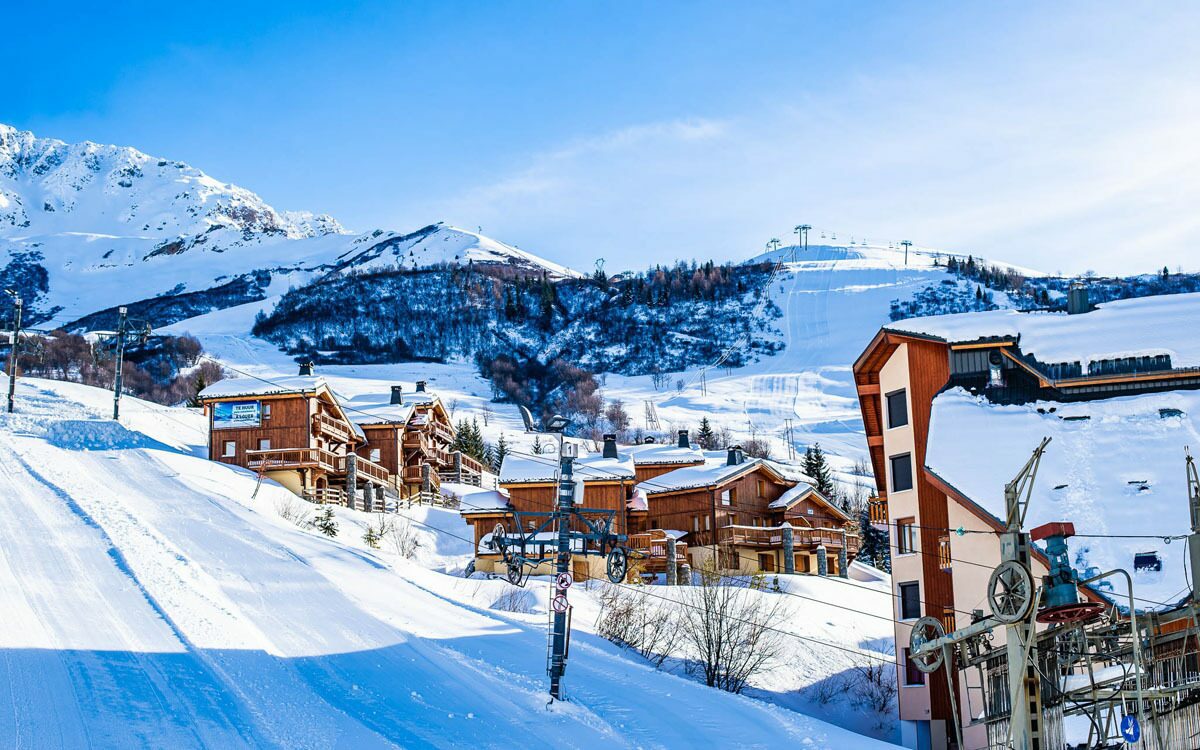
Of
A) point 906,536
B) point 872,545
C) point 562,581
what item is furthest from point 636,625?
point 872,545

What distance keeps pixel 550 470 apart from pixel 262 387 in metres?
15.7

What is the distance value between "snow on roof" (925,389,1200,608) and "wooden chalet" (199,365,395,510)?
3155 centimetres

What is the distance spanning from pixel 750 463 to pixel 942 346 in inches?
938

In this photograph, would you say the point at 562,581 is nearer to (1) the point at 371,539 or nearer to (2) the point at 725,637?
(2) the point at 725,637

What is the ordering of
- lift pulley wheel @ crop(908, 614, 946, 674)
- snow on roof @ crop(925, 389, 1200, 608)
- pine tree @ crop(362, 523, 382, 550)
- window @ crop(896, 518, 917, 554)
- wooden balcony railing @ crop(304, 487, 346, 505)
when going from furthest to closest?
wooden balcony railing @ crop(304, 487, 346, 505), pine tree @ crop(362, 523, 382, 550), window @ crop(896, 518, 917, 554), snow on roof @ crop(925, 389, 1200, 608), lift pulley wheel @ crop(908, 614, 946, 674)

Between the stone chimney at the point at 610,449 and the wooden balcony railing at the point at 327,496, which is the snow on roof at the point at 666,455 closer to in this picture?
the stone chimney at the point at 610,449

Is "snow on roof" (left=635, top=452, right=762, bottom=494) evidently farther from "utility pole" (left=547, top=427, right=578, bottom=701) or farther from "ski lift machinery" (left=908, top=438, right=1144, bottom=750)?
"ski lift machinery" (left=908, top=438, right=1144, bottom=750)

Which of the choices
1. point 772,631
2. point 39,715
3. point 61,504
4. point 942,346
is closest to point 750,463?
point 772,631

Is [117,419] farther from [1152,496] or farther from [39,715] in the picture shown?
[1152,496]

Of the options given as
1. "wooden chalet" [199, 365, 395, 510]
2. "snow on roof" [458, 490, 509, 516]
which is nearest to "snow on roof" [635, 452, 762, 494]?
"snow on roof" [458, 490, 509, 516]

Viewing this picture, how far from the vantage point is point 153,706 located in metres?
19.8

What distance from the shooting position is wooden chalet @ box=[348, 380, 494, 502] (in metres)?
72.0

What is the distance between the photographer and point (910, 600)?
37.5 metres

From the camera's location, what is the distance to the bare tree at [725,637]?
36625 mm
